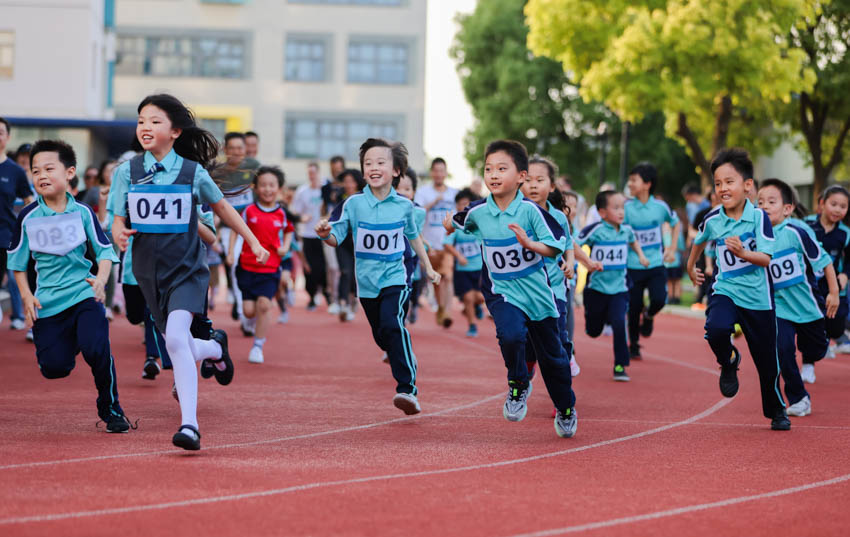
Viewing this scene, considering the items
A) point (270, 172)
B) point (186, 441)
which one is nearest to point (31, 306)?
point (186, 441)

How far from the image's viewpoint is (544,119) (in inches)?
2040

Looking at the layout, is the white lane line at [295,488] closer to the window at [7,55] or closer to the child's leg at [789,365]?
the child's leg at [789,365]

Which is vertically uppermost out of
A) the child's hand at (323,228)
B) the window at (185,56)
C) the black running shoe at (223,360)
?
the window at (185,56)

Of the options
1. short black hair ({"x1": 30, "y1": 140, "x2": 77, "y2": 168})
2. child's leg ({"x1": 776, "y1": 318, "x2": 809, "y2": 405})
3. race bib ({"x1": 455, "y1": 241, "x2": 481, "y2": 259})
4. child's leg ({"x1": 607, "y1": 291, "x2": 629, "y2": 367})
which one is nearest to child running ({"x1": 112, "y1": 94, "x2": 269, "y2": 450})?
short black hair ({"x1": 30, "y1": 140, "x2": 77, "y2": 168})

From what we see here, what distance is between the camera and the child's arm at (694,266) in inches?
348

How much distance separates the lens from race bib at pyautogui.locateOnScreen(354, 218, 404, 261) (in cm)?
920

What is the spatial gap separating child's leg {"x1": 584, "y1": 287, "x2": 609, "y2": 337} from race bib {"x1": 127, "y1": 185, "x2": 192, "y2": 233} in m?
5.70

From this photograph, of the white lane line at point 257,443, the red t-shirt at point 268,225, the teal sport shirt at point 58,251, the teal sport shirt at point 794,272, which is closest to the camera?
the white lane line at point 257,443

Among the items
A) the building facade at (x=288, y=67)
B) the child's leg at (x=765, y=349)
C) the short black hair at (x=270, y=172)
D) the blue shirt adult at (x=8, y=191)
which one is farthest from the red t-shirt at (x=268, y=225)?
the building facade at (x=288, y=67)

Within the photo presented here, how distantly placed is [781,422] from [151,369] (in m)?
5.13

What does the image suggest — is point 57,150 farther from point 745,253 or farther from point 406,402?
point 745,253

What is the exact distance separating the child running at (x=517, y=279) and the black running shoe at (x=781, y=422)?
1.54 m

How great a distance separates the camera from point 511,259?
7.97m

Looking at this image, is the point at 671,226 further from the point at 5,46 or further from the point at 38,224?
the point at 5,46
